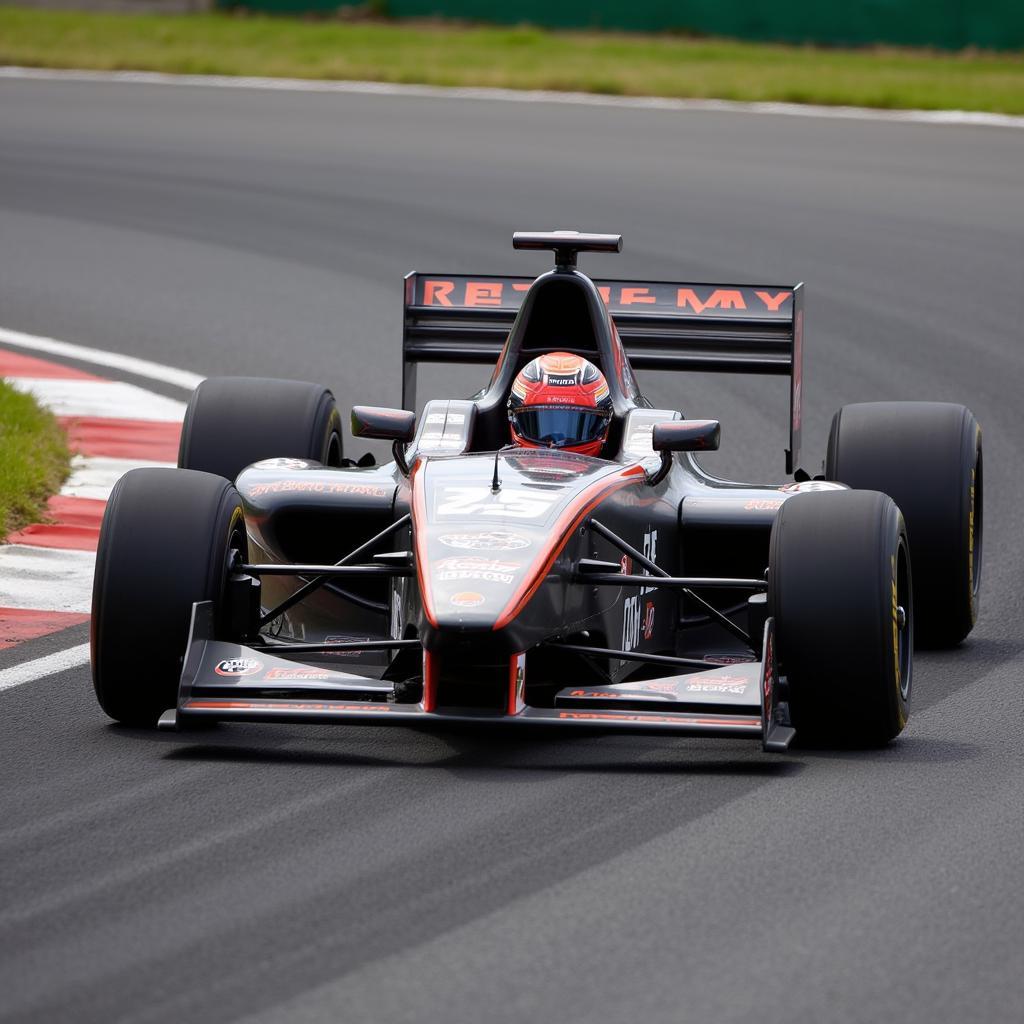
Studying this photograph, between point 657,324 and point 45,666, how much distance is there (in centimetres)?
344

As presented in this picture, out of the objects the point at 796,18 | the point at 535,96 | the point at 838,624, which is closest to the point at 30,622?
the point at 838,624

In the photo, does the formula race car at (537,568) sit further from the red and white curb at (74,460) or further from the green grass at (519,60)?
the green grass at (519,60)

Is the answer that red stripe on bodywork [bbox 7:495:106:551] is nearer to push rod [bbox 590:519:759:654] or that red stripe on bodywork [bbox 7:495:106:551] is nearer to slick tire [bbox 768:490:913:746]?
push rod [bbox 590:519:759:654]

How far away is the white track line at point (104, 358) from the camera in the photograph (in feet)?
45.2

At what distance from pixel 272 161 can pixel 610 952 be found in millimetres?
18749

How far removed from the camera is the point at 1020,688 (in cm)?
786

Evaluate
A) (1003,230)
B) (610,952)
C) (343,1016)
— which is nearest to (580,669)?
(610,952)

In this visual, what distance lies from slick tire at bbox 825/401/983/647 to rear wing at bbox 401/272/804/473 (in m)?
0.72

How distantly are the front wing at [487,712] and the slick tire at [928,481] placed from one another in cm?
191

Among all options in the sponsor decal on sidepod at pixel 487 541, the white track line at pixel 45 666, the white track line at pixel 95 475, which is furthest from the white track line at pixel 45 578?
the sponsor decal on sidepod at pixel 487 541

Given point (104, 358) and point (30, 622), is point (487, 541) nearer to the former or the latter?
point (30, 622)

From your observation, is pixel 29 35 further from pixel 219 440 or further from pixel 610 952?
pixel 610 952

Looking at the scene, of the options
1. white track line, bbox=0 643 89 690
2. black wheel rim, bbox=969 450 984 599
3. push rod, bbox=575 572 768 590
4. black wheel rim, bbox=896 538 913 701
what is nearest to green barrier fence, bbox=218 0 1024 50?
black wheel rim, bbox=969 450 984 599

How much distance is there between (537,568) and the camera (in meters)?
6.68
